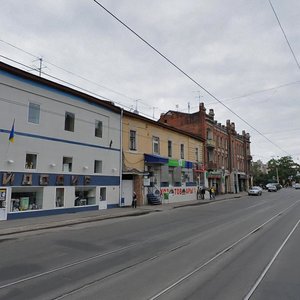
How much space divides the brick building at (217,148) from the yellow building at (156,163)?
12.7 ft

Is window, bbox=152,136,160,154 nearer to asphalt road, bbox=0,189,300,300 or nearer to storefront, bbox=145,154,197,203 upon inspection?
storefront, bbox=145,154,197,203

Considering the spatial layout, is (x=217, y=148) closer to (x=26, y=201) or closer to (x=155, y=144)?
(x=155, y=144)

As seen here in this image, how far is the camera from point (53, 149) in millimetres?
19703

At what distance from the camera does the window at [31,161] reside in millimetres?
18250

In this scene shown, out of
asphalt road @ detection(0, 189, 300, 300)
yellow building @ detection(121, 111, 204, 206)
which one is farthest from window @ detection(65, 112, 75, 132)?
asphalt road @ detection(0, 189, 300, 300)

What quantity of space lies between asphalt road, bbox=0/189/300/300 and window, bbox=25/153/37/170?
6.58 metres

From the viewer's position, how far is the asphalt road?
222 inches

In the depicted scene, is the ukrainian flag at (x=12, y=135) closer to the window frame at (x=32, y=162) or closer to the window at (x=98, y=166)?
the window frame at (x=32, y=162)

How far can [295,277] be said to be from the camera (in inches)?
256

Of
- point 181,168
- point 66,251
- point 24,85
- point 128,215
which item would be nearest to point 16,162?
point 24,85

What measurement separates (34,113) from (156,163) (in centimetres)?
1402

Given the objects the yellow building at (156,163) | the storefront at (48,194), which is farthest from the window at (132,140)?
the storefront at (48,194)

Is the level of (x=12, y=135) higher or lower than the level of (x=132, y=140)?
lower

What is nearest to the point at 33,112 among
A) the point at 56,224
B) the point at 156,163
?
the point at 56,224
